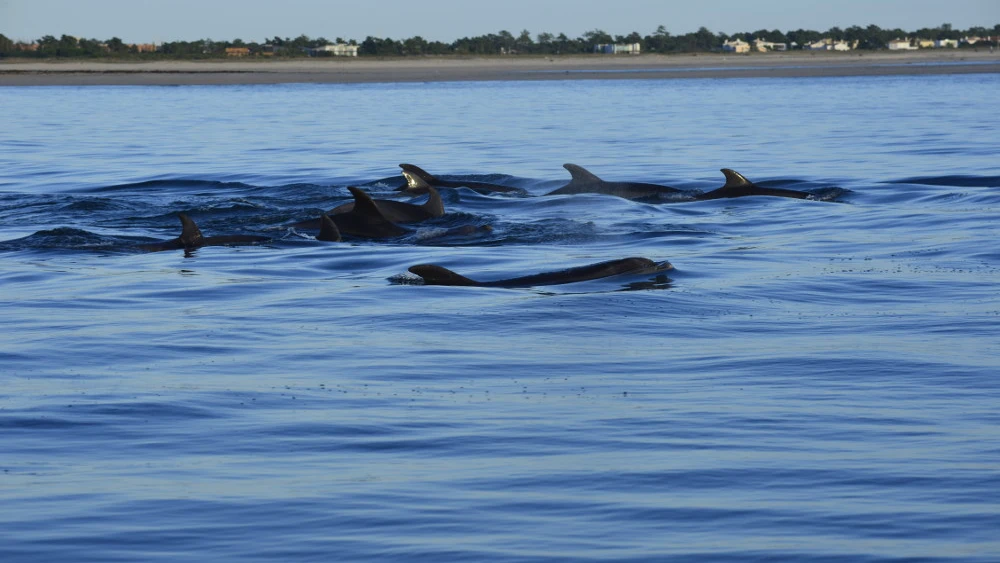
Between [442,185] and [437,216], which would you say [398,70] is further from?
[437,216]

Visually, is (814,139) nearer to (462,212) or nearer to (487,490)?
(462,212)

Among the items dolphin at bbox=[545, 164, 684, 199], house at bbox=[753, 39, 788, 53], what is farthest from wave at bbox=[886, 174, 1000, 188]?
house at bbox=[753, 39, 788, 53]

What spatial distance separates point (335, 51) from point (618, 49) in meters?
30.0

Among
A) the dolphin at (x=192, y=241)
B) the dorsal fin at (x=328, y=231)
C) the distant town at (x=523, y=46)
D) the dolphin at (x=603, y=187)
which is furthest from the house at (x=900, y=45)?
the dolphin at (x=192, y=241)

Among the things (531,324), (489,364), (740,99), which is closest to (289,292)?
(531,324)

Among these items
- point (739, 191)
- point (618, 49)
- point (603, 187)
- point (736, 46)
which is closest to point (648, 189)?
point (603, 187)

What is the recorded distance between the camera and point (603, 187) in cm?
1819

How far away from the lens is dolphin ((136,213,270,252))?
13938 millimetres

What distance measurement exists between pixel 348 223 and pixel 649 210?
390 centimetres

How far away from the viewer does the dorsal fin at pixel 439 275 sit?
36.8 ft

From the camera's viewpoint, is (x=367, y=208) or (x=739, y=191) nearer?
(x=367, y=208)

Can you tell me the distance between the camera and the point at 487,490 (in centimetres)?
584

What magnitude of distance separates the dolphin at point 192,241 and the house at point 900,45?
13556 centimetres

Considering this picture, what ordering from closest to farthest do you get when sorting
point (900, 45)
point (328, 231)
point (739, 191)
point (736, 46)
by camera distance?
point (328, 231)
point (739, 191)
point (736, 46)
point (900, 45)
